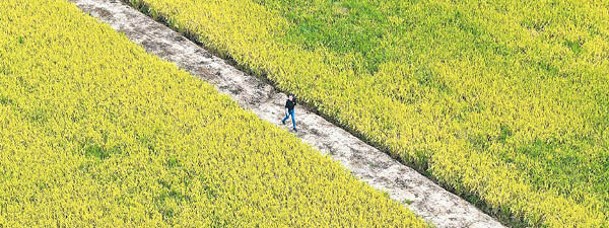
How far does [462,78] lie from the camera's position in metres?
14.9

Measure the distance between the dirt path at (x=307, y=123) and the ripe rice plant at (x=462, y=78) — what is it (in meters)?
0.29

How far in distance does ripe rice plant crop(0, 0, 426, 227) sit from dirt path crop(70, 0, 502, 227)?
1.54ft

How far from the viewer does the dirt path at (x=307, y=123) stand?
11.7 m

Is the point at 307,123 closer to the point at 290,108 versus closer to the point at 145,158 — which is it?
the point at 290,108

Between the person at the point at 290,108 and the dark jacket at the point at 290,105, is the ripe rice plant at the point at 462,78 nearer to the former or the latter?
the person at the point at 290,108

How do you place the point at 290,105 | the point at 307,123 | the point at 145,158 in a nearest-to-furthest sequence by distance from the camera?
the point at 145,158, the point at 290,105, the point at 307,123

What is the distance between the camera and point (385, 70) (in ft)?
50.0

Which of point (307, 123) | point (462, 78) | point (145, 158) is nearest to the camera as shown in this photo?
point (145, 158)

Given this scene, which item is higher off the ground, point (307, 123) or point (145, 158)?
point (145, 158)

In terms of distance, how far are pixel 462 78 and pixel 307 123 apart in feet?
11.9

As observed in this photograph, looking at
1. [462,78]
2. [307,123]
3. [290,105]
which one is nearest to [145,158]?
[290,105]

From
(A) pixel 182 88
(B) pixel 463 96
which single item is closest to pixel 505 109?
(B) pixel 463 96

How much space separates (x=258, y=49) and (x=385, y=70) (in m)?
2.94

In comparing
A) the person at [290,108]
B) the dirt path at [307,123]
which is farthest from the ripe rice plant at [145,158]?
the dirt path at [307,123]
